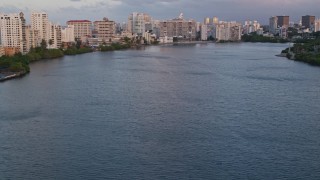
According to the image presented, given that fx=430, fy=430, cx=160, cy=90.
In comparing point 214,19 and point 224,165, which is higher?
point 214,19

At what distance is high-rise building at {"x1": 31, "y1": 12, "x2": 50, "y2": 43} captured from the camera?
44.4ft

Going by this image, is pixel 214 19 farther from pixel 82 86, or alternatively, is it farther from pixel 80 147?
pixel 80 147

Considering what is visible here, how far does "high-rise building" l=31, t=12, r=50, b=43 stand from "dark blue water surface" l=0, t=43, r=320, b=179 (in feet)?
23.6

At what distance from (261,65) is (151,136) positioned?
6395 millimetres

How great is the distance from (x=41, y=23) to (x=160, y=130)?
10765 millimetres

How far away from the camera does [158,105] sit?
4879 mm

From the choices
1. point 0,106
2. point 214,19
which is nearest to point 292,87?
point 0,106

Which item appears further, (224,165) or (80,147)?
(80,147)

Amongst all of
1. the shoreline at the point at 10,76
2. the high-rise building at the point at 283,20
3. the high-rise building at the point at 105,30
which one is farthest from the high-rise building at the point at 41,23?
the high-rise building at the point at 283,20

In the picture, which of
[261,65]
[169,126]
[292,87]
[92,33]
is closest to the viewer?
[169,126]

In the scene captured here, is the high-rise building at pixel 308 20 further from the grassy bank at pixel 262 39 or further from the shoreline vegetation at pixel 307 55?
the shoreline vegetation at pixel 307 55

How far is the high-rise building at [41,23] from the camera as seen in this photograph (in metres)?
13.5

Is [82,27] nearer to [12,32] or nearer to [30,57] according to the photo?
[12,32]

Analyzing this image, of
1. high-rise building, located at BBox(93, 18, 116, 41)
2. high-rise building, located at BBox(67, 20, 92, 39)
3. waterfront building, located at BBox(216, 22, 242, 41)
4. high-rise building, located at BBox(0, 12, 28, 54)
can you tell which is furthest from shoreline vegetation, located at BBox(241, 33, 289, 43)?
high-rise building, located at BBox(0, 12, 28, 54)
